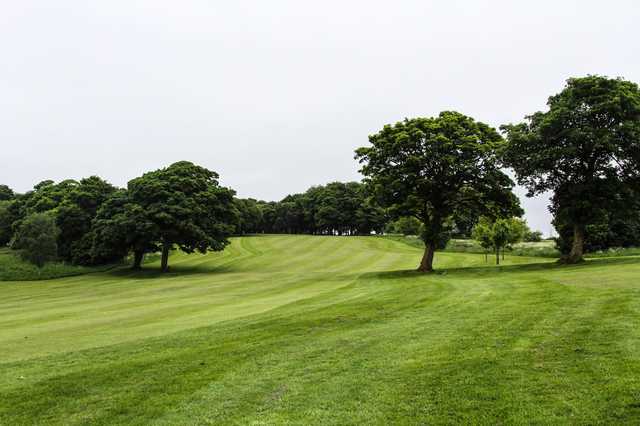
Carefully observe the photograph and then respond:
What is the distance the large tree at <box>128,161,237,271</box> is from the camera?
5588 cm

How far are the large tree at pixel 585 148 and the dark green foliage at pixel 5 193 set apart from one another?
14521cm

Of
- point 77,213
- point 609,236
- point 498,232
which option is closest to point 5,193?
point 77,213

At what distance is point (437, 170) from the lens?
37.9 metres

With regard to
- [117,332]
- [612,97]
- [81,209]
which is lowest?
[117,332]

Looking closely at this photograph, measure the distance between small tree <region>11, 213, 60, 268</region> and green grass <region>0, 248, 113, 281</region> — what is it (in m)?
1.57

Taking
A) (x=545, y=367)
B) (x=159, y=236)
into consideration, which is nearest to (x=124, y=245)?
(x=159, y=236)

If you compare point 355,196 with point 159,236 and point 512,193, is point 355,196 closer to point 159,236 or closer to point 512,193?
point 159,236

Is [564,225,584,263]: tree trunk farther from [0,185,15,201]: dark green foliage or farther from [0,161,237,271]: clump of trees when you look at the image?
[0,185,15,201]: dark green foliage

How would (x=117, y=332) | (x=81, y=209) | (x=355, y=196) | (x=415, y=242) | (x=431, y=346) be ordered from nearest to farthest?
(x=431, y=346), (x=117, y=332), (x=81, y=209), (x=415, y=242), (x=355, y=196)

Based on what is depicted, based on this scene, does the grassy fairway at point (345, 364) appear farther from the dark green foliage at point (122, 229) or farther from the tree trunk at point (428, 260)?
the dark green foliage at point (122, 229)

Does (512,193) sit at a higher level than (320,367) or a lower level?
higher

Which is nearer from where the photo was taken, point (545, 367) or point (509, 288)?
point (545, 367)

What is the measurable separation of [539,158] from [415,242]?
59.3m

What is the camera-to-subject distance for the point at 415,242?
92.9 metres
